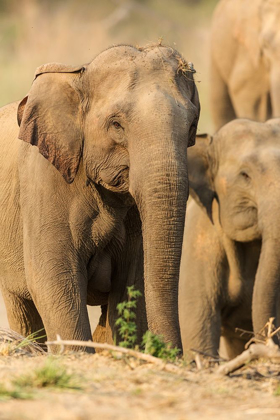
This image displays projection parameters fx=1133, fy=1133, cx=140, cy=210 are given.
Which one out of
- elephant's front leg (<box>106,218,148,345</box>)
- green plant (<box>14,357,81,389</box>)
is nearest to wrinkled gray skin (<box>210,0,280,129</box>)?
elephant's front leg (<box>106,218,148,345</box>)

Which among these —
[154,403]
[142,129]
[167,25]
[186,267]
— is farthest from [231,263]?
[167,25]

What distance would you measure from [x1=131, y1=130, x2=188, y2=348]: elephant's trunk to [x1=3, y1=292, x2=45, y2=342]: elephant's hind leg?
4.57 ft

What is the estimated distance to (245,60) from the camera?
13555 mm

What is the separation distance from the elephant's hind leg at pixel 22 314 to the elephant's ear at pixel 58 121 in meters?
1.05

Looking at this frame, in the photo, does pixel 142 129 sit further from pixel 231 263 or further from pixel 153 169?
pixel 231 263

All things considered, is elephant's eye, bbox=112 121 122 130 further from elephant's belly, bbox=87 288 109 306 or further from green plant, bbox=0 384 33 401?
green plant, bbox=0 384 33 401

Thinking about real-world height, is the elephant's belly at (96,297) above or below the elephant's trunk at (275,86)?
below

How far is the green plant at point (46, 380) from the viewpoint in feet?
12.4

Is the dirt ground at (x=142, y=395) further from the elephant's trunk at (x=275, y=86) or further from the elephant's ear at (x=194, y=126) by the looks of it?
the elephant's trunk at (x=275, y=86)

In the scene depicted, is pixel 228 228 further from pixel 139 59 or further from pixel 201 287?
pixel 139 59

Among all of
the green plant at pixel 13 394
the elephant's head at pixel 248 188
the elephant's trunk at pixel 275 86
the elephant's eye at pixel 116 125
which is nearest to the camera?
the green plant at pixel 13 394

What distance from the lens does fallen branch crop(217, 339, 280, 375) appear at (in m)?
4.27

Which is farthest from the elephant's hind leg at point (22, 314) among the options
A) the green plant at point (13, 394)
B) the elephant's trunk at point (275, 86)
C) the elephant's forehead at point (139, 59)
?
the elephant's trunk at point (275, 86)

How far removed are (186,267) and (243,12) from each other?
5.67m
